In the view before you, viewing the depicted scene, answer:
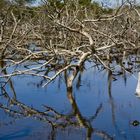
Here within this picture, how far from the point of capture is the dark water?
8.09 metres

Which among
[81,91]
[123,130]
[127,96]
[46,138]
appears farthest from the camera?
[81,91]

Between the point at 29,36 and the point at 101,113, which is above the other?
the point at 29,36

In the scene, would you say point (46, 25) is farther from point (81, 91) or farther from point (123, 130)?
point (123, 130)

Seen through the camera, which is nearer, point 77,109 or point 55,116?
point 55,116

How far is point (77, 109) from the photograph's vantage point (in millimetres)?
10289

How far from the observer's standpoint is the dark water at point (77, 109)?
809cm

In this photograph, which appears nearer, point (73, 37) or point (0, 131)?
point (0, 131)

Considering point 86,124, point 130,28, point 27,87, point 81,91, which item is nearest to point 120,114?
point 86,124

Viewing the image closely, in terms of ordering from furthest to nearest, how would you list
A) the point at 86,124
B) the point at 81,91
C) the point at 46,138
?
1. the point at 81,91
2. the point at 86,124
3. the point at 46,138

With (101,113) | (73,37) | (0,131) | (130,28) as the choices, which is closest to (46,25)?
(73,37)

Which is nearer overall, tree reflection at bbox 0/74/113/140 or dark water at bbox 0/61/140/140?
dark water at bbox 0/61/140/140

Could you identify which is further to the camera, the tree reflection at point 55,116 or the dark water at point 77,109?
the tree reflection at point 55,116

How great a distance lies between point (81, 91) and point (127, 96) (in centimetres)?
142

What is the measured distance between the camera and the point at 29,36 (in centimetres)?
1852
